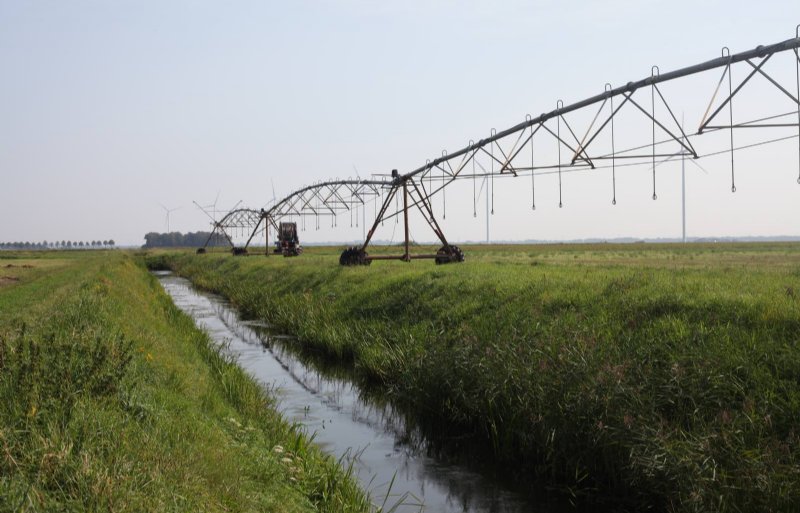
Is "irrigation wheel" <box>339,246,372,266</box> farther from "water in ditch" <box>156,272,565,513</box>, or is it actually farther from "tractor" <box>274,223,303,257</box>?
"tractor" <box>274,223,303,257</box>

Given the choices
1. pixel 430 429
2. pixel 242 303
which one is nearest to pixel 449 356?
pixel 430 429

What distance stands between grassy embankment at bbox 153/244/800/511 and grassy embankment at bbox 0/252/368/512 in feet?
11.0

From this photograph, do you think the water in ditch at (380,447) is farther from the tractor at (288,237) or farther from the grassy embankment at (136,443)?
the tractor at (288,237)

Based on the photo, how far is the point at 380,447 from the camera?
41.9 feet

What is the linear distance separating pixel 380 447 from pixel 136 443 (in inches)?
246

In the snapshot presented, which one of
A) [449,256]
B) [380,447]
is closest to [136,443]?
[380,447]

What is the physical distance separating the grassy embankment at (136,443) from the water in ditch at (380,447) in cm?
131

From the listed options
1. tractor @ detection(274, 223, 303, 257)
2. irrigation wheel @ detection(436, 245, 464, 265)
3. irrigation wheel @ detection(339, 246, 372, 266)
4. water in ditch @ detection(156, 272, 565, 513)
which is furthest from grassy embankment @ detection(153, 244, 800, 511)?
tractor @ detection(274, 223, 303, 257)

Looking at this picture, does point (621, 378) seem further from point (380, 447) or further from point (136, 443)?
point (136, 443)

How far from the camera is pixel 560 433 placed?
10.7m

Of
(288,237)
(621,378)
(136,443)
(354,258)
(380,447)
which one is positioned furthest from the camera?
(288,237)

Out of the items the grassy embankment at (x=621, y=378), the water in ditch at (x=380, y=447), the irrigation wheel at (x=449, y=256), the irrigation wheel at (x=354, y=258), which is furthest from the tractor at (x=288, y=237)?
the grassy embankment at (x=621, y=378)

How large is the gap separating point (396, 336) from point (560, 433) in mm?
8550

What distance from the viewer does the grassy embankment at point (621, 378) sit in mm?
8617
